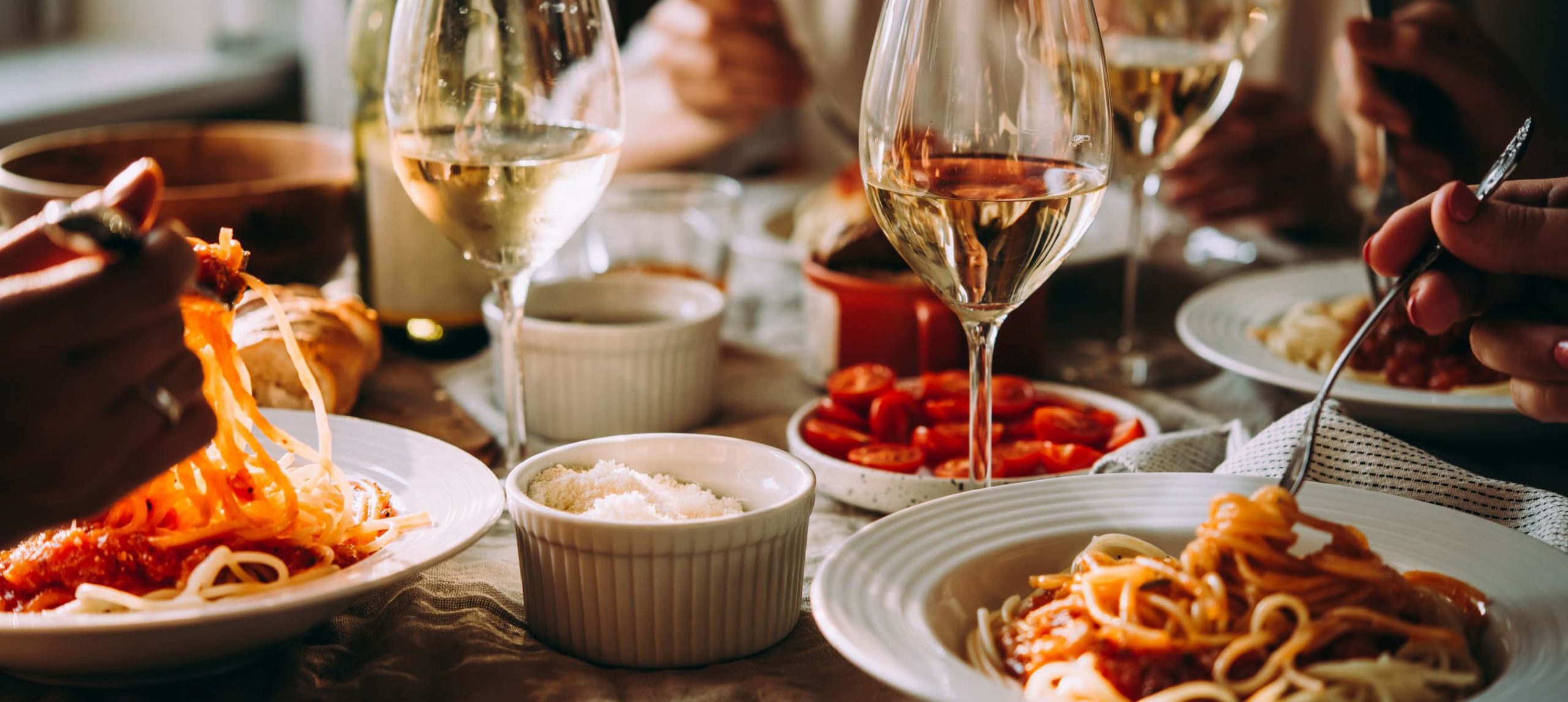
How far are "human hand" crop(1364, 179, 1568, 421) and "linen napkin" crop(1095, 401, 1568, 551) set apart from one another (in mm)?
68

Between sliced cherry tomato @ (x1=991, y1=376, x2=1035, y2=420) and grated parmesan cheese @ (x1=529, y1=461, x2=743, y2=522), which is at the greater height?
grated parmesan cheese @ (x1=529, y1=461, x2=743, y2=522)

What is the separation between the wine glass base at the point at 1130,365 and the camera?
1569mm

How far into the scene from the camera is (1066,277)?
194 centimetres

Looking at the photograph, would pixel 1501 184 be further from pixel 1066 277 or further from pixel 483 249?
pixel 1066 277

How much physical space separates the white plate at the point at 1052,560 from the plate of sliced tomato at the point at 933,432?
0.43ft

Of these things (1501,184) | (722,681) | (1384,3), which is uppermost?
(1384,3)

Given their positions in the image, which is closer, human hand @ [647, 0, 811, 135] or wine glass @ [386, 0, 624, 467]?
wine glass @ [386, 0, 624, 467]

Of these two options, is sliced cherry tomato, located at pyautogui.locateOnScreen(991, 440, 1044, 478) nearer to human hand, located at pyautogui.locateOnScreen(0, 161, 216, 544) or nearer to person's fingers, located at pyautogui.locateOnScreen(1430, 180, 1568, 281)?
person's fingers, located at pyautogui.locateOnScreen(1430, 180, 1568, 281)

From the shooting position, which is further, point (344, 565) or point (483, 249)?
point (483, 249)

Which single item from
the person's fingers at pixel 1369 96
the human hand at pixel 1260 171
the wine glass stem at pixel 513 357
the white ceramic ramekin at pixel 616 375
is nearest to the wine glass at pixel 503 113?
the wine glass stem at pixel 513 357

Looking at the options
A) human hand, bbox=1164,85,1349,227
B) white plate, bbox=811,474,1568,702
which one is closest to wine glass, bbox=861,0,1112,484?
white plate, bbox=811,474,1568,702

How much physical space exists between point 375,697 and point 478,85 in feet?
1.79

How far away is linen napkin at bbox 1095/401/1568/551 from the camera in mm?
987

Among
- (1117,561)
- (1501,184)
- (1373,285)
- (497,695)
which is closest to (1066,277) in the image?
(1373,285)
